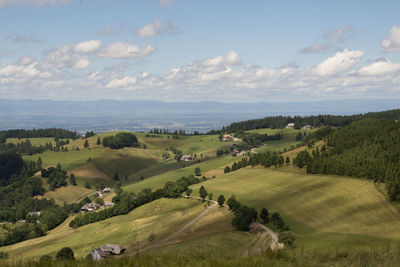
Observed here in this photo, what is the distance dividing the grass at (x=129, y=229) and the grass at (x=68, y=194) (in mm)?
65143

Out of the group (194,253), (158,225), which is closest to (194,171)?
→ (158,225)

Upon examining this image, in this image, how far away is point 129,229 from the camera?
8706 cm

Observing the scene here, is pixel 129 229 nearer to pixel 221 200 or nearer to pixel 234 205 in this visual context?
pixel 221 200

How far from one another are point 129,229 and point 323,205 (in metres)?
51.2

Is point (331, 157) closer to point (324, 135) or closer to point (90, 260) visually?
point (324, 135)

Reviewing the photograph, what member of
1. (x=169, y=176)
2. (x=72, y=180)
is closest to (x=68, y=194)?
(x=72, y=180)

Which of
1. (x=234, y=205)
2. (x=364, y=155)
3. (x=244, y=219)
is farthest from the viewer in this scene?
(x=364, y=155)

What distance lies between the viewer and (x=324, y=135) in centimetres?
15825

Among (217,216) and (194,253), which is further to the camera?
(217,216)

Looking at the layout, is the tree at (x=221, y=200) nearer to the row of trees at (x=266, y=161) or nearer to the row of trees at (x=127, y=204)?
the row of trees at (x=127, y=204)

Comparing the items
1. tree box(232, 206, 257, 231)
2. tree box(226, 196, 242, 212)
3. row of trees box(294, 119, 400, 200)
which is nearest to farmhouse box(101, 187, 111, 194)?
row of trees box(294, 119, 400, 200)

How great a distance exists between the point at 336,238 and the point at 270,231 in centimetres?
1759

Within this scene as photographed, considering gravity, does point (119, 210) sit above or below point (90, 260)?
below

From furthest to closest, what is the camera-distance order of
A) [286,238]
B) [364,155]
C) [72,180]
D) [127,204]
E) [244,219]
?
[72,180] < [127,204] < [364,155] < [244,219] < [286,238]
